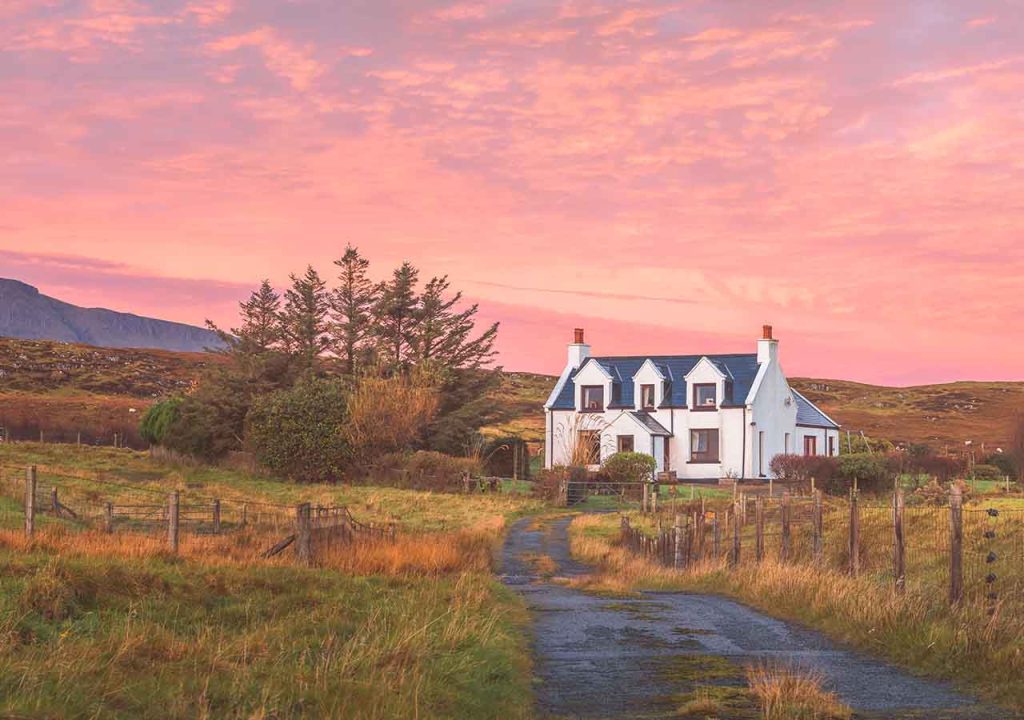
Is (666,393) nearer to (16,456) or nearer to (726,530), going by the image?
(726,530)

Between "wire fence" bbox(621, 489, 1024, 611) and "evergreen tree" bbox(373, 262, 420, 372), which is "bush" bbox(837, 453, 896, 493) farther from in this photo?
"evergreen tree" bbox(373, 262, 420, 372)

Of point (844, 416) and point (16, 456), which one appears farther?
point (844, 416)

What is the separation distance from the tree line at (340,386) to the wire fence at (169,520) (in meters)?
10.7

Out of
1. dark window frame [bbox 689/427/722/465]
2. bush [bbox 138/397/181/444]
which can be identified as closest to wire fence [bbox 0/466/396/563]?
bush [bbox 138/397/181/444]

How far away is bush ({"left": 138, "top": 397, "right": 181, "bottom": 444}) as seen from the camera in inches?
2366

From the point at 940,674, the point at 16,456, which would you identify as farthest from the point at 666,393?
the point at 940,674

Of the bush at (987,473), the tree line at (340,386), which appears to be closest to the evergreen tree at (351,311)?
the tree line at (340,386)

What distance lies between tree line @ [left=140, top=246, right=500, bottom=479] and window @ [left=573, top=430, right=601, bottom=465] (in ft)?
24.4

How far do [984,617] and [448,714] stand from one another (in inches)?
298

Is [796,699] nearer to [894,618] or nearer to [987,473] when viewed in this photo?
[894,618]

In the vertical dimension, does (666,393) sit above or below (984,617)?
above

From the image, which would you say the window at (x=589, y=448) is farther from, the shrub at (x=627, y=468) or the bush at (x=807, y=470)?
the bush at (x=807, y=470)

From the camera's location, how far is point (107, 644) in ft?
35.2

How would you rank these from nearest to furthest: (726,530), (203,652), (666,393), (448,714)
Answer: (448,714) < (203,652) < (726,530) < (666,393)
